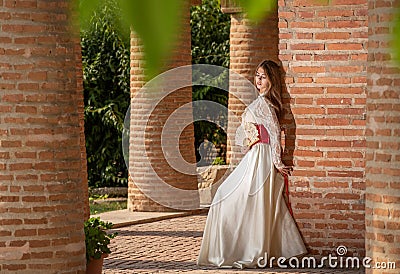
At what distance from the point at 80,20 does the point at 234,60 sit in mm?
13211

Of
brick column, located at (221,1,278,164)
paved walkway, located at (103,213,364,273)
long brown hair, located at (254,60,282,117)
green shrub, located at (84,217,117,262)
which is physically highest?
brick column, located at (221,1,278,164)

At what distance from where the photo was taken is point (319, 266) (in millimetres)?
8266

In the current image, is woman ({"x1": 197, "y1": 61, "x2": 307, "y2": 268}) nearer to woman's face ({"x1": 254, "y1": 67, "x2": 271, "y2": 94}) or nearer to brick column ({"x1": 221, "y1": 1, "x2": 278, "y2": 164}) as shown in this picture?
woman's face ({"x1": 254, "y1": 67, "x2": 271, "y2": 94})

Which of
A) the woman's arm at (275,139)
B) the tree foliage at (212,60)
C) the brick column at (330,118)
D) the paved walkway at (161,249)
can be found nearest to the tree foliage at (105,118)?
the tree foliage at (212,60)

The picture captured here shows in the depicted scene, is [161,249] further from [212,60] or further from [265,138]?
[212,60]

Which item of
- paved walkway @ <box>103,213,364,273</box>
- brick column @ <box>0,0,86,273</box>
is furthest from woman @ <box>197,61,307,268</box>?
brick column @ <box>0,0,86,273</box>

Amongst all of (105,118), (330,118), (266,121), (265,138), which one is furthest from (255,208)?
(105,118)

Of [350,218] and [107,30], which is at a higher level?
[107,30]

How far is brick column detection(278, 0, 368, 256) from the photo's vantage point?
7902mm

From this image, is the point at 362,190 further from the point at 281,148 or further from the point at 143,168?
the point at 143,168

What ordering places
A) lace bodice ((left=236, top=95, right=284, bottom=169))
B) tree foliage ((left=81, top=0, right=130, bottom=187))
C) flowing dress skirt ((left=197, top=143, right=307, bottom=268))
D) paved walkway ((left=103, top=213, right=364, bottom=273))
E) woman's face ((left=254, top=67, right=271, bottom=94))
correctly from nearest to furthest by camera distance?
woman's face ((left=254, top=67, right=271, bottom=94)) < lace bodice ((left=236, top=95, right=284, bottom=169)) < flowing dress skirt ((left=197, top=143, right=307, bottom=268)) < paved walkway ((left=103, top=213, right=364, bottom=273)) < tree foliage ((left=81, top=0, right=130, bottom=187))

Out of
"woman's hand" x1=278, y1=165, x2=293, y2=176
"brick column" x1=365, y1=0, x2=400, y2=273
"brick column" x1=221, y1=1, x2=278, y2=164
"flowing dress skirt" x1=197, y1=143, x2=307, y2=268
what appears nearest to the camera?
"brick column" x1=365, y1=0, x2=400, y2=273

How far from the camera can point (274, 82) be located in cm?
804

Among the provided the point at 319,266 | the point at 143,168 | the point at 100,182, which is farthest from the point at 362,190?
the point at 100,182
